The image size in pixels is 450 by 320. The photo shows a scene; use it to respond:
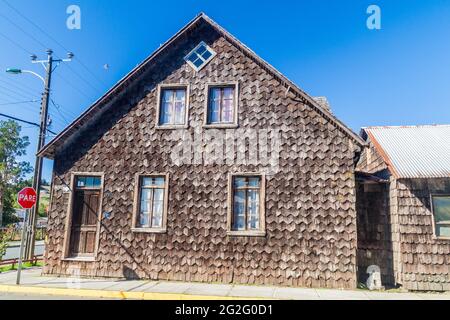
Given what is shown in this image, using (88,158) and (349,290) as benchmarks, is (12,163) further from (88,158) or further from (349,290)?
(349,290)

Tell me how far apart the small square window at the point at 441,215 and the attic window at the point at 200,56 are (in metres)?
8.48

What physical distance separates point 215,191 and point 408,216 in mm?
5920

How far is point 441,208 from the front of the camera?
32.4 feet

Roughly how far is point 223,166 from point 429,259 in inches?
262

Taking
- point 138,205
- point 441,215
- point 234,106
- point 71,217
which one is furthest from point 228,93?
point 441,215

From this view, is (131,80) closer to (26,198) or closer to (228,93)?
(228,93)

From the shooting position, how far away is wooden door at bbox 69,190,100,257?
1073cm

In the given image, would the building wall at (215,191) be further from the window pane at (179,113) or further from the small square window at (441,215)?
the small square window at (441,215)

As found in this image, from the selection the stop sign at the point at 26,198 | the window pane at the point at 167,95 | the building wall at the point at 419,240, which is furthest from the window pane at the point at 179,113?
the building wall at the point at 419,240

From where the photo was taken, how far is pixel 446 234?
381 inches

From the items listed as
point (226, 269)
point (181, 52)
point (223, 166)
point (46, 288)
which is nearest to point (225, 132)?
point (223, 166)

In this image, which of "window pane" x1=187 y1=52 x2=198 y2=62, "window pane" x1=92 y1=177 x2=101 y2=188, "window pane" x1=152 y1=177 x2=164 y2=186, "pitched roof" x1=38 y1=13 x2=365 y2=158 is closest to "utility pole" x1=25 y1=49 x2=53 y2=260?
"pitched roof" x1=38 y1=13 x2=365 y2=158

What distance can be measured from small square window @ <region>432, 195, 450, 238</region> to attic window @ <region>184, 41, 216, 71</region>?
848cm
